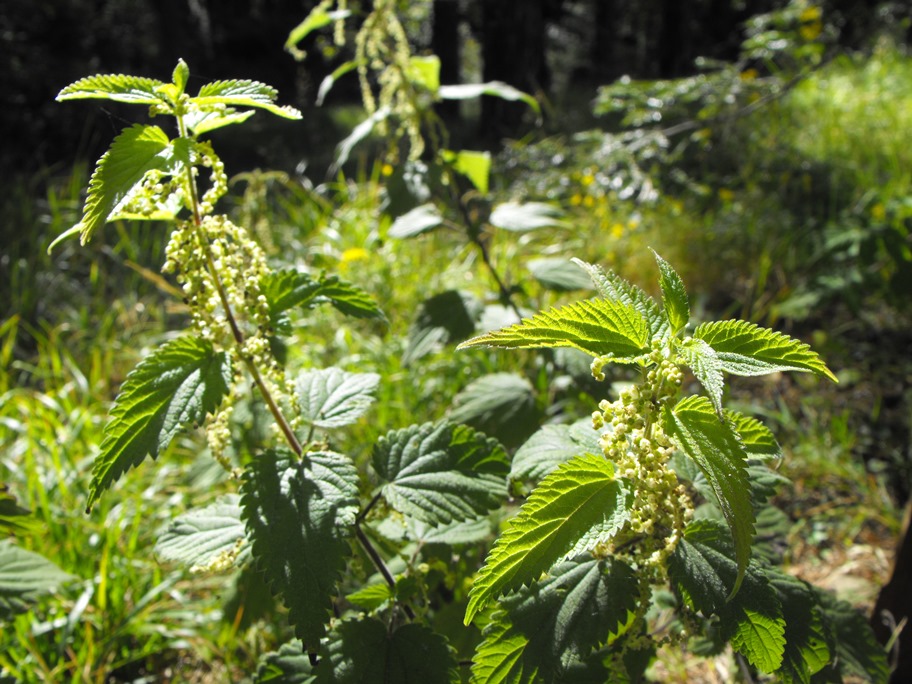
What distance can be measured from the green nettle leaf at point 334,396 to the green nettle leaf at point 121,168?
43cm

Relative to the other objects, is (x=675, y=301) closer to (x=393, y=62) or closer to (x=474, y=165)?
(x=474, y=165)

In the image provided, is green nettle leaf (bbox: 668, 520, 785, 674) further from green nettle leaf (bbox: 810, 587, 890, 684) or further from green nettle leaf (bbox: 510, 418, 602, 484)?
green nettle leaf (bbox: 810, 587, 890, 684)

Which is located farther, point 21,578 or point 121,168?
point 21,578

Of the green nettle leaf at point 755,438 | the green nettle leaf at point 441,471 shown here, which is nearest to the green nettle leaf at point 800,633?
the green nettle leaf at point 755,438

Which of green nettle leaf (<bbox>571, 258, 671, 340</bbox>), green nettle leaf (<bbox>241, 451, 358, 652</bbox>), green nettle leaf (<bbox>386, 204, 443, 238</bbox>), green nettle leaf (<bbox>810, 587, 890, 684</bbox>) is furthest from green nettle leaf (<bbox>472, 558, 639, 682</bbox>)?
green nettle leaf (<bbox>386, 204, 443, 238</bbox>)

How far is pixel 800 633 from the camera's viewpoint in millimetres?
937

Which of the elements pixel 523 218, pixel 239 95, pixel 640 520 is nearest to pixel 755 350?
pixel 640 520

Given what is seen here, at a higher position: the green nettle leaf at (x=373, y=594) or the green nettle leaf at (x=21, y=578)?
the green nettle leaf at (x=21, y=578)

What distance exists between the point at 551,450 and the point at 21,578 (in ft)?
3.81

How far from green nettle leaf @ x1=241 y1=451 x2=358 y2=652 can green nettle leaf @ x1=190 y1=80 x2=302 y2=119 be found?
0.48 meters

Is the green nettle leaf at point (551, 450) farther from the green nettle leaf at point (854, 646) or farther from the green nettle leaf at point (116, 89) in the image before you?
the green nettle leaf at point (116, 89)

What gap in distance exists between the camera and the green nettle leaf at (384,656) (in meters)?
0.99

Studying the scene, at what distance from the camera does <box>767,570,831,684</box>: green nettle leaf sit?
0.88 m

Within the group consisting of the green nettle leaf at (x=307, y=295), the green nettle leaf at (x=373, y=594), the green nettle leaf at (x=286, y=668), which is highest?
the green nettle leaf at (x=307, y=295)
